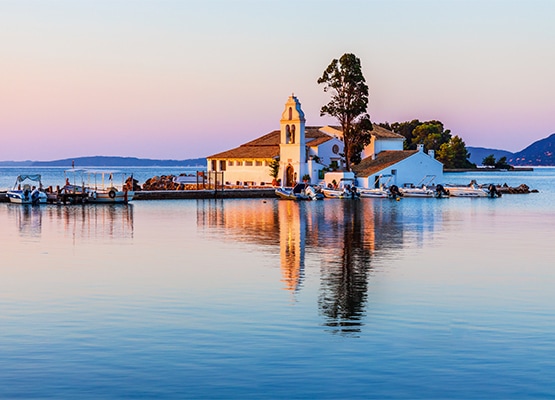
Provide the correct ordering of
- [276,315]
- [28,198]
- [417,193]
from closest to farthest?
[276,315]
[28,198]
[417,193]

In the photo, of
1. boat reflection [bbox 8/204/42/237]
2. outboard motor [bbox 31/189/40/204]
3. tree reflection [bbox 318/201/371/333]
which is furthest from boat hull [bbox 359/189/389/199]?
tree reflection [bbox 318/201/371/333]

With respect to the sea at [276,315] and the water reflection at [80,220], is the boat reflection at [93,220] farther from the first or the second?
the sea at [276,315]

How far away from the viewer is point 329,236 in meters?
46.8

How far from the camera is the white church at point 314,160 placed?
97.5 metres

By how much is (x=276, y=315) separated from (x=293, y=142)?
76.0 m

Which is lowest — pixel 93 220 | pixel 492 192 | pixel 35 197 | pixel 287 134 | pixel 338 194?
pixel 93 220

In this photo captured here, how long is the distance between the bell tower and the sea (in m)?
49.2

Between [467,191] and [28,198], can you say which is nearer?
[28,198]

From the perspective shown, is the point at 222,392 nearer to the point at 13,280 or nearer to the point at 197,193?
the point at 13,280

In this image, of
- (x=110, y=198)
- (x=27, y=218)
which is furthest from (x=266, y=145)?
(x=27, y=218)

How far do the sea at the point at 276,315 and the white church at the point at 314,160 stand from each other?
163ft

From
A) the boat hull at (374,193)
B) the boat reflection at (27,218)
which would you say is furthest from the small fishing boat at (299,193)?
the boat reflection at (27,218)

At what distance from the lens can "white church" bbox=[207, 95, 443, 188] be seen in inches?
3839

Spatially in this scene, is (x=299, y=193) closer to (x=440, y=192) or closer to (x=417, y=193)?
(x=417, y=193)
